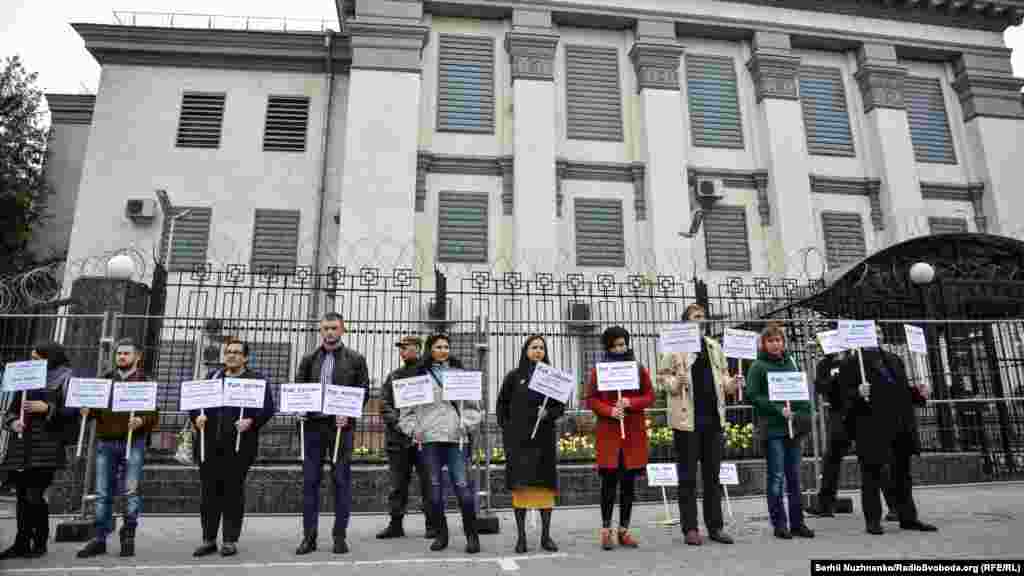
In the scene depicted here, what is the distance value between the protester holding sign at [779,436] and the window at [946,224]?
1627 cm

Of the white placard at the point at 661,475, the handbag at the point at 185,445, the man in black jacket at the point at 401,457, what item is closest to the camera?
the man in black jacket at the point at 401,457

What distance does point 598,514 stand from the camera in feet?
29.6

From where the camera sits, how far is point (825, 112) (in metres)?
20.8

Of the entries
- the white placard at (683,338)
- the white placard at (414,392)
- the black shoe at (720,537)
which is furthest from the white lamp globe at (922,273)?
the white placard at (414,392)

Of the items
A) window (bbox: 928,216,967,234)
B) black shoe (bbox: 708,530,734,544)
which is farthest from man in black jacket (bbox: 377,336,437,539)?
window (bbox: 928,216,967,234)

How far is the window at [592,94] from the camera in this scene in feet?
63.5

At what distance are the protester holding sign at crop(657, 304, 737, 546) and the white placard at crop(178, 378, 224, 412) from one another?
4198 millimetres

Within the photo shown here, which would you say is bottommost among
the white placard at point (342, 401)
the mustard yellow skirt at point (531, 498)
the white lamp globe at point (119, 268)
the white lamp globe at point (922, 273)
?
the mustard yellow skirt at point (531, 498)

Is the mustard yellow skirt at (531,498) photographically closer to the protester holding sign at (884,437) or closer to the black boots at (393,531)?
the black boots at (393,531)

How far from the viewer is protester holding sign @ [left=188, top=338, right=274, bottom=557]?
618 centimetres

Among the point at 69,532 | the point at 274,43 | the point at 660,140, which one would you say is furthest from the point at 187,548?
the point at 274,43

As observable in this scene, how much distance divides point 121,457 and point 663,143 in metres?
15.8

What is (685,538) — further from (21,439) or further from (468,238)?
(468,238)

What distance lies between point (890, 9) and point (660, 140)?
31.2 feet
